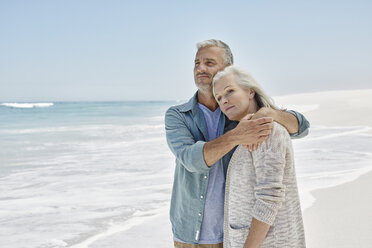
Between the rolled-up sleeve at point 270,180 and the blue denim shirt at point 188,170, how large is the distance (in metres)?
0.56

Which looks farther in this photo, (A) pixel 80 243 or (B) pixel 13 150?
(B) pixel 13 150

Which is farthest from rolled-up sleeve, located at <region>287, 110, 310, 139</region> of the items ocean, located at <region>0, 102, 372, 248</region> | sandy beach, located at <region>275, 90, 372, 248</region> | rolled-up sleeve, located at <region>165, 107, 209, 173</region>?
ocean, located at <region>0, 102, 372, 248</region>

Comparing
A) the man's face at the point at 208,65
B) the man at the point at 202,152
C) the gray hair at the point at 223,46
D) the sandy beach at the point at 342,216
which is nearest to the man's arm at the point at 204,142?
the man at the point at 202,152

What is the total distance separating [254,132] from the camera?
189 centimetres

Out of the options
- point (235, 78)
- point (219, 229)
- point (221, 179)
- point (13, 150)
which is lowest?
point (13, 150)

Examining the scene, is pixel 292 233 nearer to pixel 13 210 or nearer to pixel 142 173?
pixel 13 210

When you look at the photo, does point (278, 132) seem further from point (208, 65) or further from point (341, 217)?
point (341, 217)

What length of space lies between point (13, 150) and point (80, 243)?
8221mm

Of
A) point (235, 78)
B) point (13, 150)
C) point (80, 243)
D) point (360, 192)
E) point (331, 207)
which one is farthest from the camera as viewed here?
point (13, 150)

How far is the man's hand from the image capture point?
6.19ft

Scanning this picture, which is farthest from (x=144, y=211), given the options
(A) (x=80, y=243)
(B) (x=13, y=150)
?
(B) (x=13, y=150)

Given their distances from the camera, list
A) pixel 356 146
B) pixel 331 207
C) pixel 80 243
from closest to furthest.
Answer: pixel 80 243 → pixel 331 207 → pixel 356 146

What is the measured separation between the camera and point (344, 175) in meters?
6.90

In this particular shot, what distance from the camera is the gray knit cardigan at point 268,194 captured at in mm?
1843
